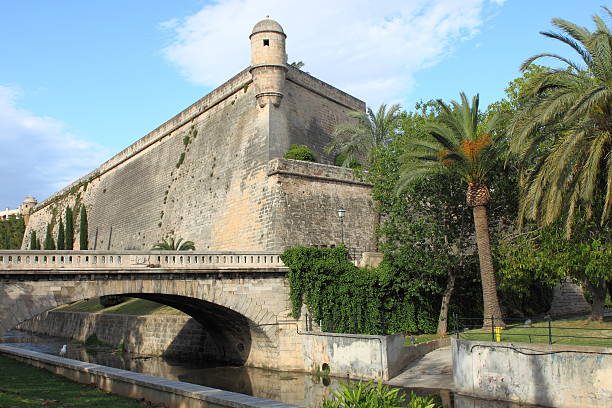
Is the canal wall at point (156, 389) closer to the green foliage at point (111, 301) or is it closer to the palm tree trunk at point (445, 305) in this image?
the palm tree trunk at point (445, 305)

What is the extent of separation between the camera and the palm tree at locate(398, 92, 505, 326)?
20484mm

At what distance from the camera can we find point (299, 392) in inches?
769

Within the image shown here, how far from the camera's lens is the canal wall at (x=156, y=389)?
10586mm

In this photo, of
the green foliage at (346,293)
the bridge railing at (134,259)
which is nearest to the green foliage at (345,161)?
the green foliage at (346,293)

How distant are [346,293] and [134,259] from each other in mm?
8798

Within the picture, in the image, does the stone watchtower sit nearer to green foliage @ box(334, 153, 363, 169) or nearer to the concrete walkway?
green foliage @ box(334, 153, 363, 169)

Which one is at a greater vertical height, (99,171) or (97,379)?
(99,171)

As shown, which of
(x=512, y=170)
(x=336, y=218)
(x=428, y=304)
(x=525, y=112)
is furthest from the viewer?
(x=336, y=218)

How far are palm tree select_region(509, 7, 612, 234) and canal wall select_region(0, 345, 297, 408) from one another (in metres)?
10.8

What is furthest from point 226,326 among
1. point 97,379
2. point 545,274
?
point 545,274

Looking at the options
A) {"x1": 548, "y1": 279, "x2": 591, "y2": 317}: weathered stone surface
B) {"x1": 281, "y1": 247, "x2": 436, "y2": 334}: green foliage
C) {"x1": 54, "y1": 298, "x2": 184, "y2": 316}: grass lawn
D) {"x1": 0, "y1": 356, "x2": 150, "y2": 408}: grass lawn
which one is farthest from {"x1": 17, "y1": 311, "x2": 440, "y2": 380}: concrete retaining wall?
{"x1": 548, "y1": 279, "x2": 591, "y2": 317}: weathered stone surface

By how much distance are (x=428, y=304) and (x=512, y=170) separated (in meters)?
7.19

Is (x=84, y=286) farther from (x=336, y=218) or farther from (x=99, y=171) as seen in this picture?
(x=99, y=171)

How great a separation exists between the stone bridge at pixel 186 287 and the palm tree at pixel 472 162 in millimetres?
7526
